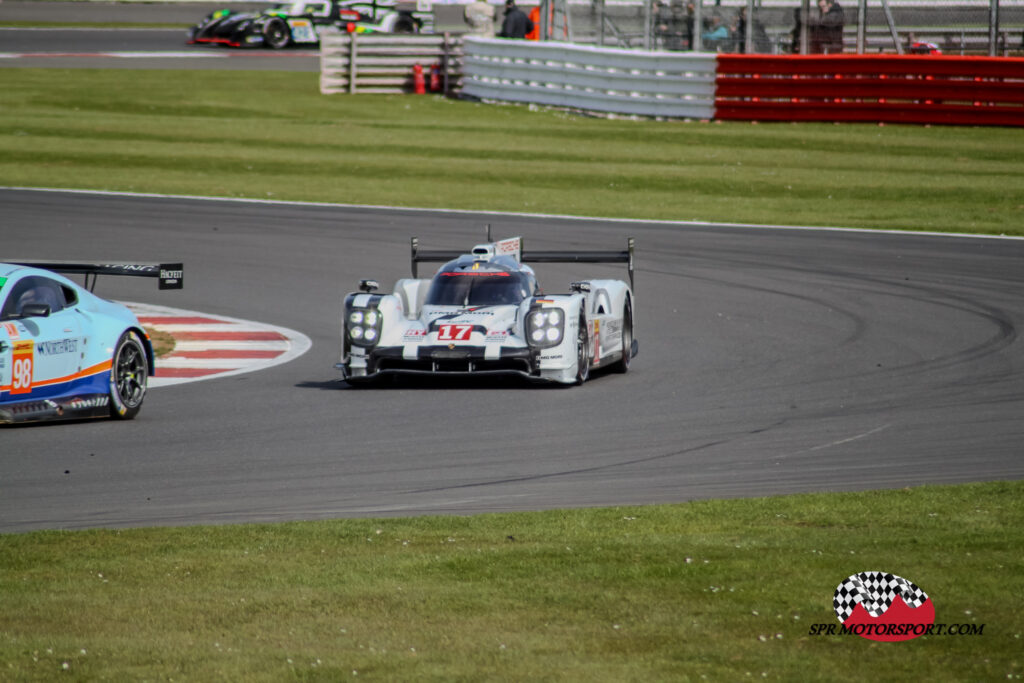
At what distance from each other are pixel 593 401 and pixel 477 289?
5.67 feet

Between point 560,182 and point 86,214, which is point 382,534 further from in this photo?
point 560,182

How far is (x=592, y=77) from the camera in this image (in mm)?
33250

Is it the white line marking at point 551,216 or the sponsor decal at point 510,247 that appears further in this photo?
the white line marking at point 551,216

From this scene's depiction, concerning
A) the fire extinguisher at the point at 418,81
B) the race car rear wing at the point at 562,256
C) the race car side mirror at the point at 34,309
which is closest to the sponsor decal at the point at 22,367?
the race car side mirror at the point at 34,309

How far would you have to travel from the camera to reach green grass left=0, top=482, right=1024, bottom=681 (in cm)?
572

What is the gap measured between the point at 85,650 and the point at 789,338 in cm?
1000

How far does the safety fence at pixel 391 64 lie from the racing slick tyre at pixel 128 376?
27.1m

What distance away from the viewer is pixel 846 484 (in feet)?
30.2

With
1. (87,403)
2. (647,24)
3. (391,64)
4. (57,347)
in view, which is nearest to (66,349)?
(57,347)

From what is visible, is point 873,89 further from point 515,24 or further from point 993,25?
point 515,24

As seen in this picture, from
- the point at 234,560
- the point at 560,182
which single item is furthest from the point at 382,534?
the point at 560,182

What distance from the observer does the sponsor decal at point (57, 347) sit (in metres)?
10.9

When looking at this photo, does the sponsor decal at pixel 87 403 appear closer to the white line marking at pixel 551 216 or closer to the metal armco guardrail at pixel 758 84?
the white line marking at pixel 551 216

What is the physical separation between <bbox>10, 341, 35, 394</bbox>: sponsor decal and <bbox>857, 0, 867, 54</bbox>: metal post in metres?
21.7
